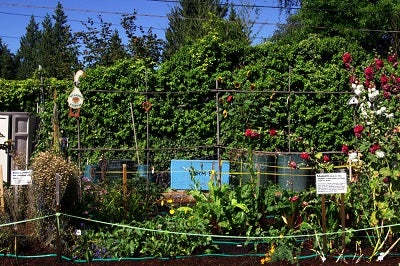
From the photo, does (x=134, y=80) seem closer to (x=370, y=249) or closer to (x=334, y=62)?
(x=334, y=62)

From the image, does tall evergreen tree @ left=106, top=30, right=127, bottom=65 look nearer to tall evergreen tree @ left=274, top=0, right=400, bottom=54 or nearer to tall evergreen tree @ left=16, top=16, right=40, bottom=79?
tall evergreen tree @ left=274, top=0, right=400, bottom=54

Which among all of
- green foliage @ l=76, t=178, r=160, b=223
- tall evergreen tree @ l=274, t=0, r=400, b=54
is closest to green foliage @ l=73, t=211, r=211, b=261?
green foliage @ l=76, t=178, r=160, b=223

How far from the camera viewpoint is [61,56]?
759 inches

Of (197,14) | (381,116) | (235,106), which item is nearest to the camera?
(381,116)

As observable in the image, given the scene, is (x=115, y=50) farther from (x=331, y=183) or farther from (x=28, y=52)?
(x=28, y=52)

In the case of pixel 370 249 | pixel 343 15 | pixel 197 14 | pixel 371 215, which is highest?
pixel 197 14

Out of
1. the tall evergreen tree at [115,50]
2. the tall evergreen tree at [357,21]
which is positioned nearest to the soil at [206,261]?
the tall evergreen tree at [115,50]

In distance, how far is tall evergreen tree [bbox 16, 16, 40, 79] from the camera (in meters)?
43.4

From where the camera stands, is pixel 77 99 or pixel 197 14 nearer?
pixel 77 99

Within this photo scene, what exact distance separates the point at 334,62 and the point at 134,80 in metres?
5.09

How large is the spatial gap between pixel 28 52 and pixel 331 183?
4705cm

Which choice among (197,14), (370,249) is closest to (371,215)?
(370,249)

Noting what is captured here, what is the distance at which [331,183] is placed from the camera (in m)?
6.00

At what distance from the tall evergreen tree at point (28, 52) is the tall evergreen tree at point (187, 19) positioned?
14.7 metres
